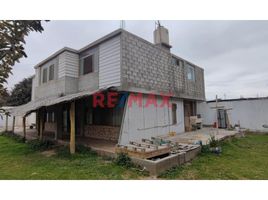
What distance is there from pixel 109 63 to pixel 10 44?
6.57 m

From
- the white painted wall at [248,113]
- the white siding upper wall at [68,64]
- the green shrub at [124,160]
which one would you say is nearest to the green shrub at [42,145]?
the white siding upper wall at [68,64]

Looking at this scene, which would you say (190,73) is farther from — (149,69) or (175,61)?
(149,69)

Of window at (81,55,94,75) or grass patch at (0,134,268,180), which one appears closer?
grass patch at (0,134,268,180)

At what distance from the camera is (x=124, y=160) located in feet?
19.0

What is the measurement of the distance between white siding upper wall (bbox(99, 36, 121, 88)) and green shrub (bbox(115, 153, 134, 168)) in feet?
11.4

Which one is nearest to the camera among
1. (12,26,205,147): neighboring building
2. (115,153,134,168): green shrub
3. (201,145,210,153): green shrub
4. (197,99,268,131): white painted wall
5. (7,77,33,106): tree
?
(115,153,134,168): green shrub

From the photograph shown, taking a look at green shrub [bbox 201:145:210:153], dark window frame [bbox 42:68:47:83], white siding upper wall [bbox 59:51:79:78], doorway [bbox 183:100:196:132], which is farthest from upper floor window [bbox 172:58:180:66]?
dark window frame [bbox 42:68:47:83]

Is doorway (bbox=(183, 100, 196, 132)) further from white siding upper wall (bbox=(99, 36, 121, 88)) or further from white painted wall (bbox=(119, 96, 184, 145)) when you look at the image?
white siding upper wall (bbox=(99, 36, 121, 88))

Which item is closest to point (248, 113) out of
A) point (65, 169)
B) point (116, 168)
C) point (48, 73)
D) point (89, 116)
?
point (89, 116)

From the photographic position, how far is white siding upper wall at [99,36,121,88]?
324 inches
